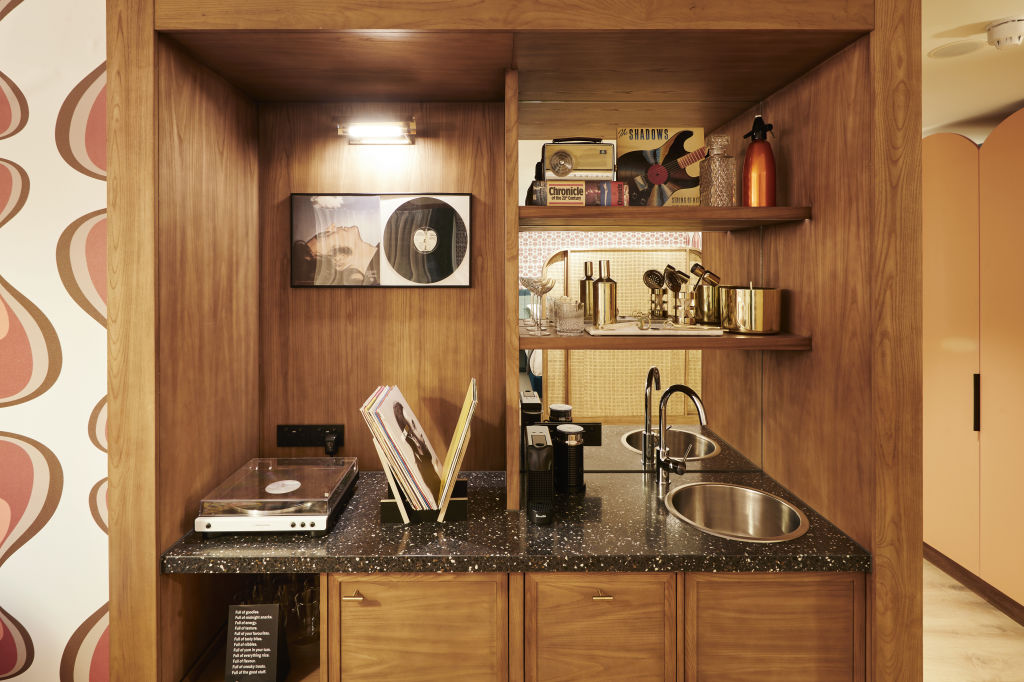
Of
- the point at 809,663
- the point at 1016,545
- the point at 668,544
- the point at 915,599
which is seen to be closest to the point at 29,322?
the point at 668,544

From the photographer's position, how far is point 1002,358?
3.11 m

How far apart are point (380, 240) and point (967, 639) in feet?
10.9

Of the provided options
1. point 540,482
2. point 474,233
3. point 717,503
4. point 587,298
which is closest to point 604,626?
point 540,482

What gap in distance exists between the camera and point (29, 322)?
1.51 meters

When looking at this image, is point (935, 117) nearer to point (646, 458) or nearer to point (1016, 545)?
point (1016, 545)

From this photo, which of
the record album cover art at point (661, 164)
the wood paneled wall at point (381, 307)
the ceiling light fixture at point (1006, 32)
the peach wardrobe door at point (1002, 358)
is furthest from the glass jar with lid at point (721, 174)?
the peach wardrobe door at point (1002, 358)

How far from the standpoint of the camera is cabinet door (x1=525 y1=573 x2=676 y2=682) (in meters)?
1.47

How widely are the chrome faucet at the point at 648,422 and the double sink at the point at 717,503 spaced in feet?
0.04

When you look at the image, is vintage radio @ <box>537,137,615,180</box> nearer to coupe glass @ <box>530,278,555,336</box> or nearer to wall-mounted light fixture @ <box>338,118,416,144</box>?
coupe glass @ <box>530,278,555,336</box>

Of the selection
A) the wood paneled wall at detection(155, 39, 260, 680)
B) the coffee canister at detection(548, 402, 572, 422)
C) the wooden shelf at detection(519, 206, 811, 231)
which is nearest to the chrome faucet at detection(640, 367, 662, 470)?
the coffee canister at detection(548, 402, 572, 422)

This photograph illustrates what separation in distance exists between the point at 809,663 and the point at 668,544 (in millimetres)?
448

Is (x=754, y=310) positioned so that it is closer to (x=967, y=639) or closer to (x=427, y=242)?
(x=427, y=242)

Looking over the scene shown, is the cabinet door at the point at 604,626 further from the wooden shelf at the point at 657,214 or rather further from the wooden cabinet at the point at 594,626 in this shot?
the wooden shelf at the point at 657,214

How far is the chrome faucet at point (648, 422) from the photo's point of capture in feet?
6.82
